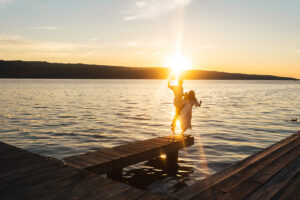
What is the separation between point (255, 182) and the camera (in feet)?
17.9

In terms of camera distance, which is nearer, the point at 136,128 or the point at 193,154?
the point at 193,154

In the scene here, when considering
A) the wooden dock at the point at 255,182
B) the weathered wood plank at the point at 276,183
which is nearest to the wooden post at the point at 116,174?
the wooden dock at the point at 255,182

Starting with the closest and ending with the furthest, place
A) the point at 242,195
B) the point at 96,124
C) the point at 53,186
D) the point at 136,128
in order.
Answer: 1. the point at 242,195
2. the point at 53,186
3. the point at 136,128
4. the point at 96,124

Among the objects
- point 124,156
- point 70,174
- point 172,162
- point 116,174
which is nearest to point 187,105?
point 172,162

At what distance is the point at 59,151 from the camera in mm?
12039

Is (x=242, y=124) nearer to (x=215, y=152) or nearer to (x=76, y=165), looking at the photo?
(x=215, y=152)

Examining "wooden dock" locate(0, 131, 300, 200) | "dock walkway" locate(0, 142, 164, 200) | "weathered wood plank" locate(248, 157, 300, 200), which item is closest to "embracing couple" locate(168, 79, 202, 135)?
"wooden dock" locate(0, 131, 300, 200)

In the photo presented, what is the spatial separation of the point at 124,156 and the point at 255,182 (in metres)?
3.77

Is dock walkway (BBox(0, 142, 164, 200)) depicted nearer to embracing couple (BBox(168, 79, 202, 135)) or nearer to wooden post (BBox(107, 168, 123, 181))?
wooden post (BBox(107, 168, 123, 181))

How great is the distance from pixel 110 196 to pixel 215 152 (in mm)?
8329

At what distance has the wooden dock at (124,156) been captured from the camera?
688 centimetres

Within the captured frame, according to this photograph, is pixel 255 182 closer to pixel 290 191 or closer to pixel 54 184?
pixel 290 191

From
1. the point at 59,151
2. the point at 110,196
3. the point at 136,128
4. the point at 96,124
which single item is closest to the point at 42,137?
the point at 59,151

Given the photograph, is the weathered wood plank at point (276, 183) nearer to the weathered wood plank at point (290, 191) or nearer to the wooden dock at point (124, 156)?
the weathered wood plank at point (290, 191)
